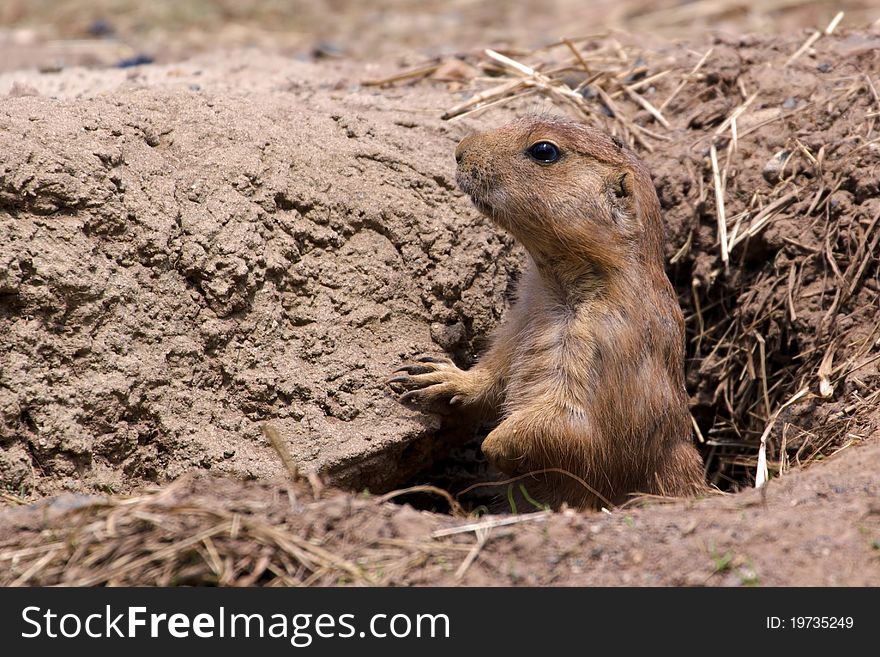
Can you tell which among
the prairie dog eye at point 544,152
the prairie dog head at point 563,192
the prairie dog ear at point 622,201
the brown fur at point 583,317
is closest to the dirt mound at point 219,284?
the brown fur at point 583,317

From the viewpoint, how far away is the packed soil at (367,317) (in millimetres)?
3693

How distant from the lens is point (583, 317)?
5246 mm

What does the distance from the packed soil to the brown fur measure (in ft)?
1.20

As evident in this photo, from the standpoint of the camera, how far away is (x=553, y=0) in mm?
13875

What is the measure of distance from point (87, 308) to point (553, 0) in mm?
10600

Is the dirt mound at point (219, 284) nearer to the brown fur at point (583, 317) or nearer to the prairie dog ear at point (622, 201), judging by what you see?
the brown fur at point (583, 317)

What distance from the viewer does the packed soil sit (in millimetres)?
3693

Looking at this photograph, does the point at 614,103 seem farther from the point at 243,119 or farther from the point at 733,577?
the point at 733,577

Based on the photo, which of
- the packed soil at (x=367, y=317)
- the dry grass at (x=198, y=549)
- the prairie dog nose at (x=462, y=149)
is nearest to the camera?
the dry grass at (x=198, y=549)

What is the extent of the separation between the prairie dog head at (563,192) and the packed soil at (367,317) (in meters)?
0.62

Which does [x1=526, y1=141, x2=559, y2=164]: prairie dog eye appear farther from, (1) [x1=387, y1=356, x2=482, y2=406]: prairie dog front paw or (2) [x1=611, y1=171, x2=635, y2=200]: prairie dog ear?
(1) [x1=387, y1=356, x2=482, y2=406]: prairie dog front paw

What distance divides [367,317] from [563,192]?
124 centimetres

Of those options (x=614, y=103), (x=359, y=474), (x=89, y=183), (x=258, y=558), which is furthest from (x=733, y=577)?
(x=614, y=103)

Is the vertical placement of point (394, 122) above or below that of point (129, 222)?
above
